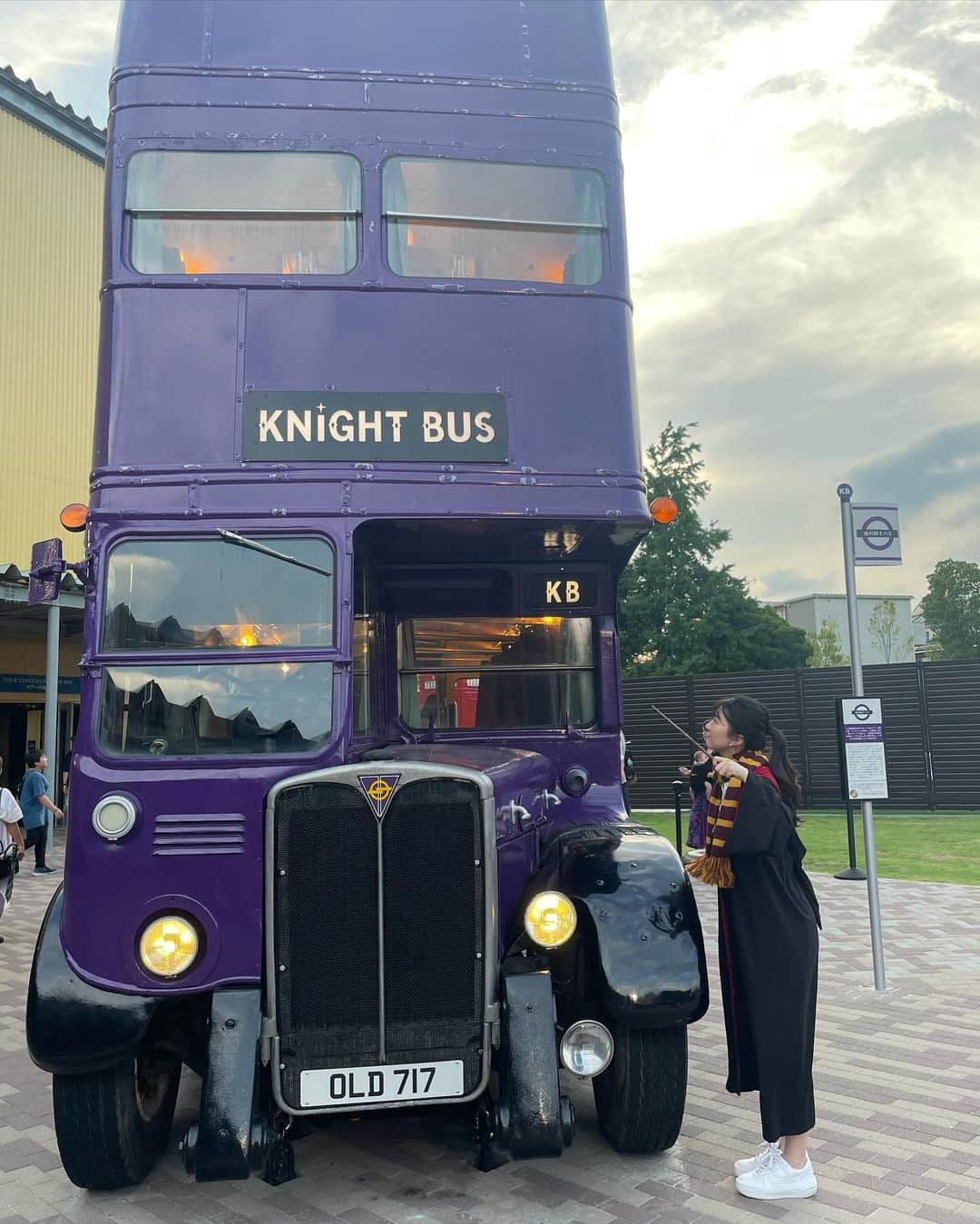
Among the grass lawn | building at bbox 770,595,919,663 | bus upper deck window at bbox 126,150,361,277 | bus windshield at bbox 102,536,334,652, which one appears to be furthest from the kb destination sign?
building at bbox 770,595,919,663

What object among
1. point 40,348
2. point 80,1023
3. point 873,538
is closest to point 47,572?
point 80,1023

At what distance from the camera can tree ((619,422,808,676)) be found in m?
33.1

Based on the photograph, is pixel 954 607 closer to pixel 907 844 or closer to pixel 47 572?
pixel 907 844

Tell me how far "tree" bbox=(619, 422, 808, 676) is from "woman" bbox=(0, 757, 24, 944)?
85.3ft

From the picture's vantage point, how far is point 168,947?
3.77 meters

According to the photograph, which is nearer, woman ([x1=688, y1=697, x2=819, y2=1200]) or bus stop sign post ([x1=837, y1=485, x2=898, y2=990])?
woman ([x1=688, y1=697, x2=819, y2=1200])

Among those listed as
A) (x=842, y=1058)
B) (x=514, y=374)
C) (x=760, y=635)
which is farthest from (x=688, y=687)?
(x=514, y=374)

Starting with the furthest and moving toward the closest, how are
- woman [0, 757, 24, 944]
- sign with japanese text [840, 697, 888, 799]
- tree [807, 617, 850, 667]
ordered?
tree [807, 617, 850, 667], woman [0, 757, 24, 944], sign with japanese text [840, 697, 888, 799]

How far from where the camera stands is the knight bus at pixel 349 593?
364 centimetres

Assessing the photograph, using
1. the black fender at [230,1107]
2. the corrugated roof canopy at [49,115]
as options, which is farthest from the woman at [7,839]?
the corrugated roof canopy at [49,115]

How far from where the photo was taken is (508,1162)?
4160 mm

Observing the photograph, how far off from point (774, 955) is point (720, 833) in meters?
0.49

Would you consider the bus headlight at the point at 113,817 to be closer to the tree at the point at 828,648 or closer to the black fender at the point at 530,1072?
the black fender at the point at 530,1072

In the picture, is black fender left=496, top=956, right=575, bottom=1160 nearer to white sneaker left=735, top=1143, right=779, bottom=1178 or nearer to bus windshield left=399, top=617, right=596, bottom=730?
white sneaker left=735, top=1143, right=779, bottom=1178
